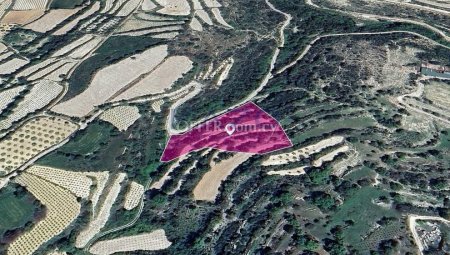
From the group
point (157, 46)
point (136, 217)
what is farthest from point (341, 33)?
point (136, 217)

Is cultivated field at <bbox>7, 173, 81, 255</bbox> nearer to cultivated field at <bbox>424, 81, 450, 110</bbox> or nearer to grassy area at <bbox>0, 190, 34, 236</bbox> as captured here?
grassy area at <bbox>0, 190, 34, 236</bbox>

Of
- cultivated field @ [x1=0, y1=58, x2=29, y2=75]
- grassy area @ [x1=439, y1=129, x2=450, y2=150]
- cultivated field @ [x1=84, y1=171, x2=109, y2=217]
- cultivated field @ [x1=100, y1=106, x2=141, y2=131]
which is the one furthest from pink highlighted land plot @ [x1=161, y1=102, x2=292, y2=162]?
cultivated field @ [x1=0, y1=58, x2=29, y2=75]

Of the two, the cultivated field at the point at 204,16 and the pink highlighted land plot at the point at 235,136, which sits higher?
the cultivated field at the point at 204,16

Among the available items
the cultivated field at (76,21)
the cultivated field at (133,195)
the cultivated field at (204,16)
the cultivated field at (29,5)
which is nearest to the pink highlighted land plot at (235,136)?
the cultivated field at (133,195)

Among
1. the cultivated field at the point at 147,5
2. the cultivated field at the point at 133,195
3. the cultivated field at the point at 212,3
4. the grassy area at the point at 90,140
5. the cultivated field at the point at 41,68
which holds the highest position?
the cultivated field at the point at 147,5

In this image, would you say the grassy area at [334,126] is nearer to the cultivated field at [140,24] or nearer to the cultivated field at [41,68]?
the cultivated field at [140,24]

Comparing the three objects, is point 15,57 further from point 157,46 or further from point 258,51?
point 258,51
